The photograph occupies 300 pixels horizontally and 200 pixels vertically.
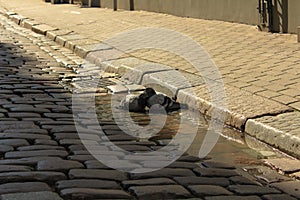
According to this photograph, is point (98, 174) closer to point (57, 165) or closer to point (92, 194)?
point (57, 165)

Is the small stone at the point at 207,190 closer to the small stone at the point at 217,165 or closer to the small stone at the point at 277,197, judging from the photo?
the small stone at the point at 277,197

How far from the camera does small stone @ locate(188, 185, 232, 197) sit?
3.98 m

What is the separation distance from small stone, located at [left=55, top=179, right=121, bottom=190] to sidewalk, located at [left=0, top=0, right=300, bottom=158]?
161 cm

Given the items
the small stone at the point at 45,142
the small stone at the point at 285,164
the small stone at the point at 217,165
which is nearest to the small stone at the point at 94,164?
the small stone at the point at 45,142

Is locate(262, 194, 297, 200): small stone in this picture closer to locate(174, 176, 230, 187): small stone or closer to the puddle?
locate(174, 176, 230, 187): small stone

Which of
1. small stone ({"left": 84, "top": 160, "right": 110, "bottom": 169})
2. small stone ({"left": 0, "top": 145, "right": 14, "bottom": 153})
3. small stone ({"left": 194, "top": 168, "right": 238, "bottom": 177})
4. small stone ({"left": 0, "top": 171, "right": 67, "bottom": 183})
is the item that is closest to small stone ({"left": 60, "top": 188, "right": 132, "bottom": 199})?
small stone ({"left": 0, "top": 171, "right": 67, "bottom": 183})

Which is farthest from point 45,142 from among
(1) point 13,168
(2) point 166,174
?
(2) point 166,174

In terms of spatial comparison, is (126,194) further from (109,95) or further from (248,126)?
(109,95)

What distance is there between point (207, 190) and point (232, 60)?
4.91 metres

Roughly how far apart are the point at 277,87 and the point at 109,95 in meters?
1.81

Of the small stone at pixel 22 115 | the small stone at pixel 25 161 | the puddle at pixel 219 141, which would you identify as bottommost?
the puddle at pixel 219 141

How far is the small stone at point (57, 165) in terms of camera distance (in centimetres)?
423

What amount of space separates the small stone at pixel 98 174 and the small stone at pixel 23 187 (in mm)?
257

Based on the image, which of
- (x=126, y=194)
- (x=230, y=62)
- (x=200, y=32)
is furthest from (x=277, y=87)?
(x=200, y=32)
